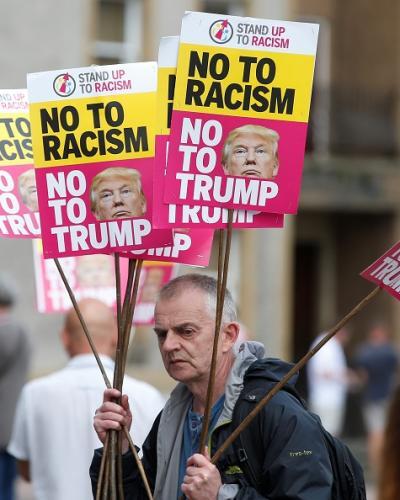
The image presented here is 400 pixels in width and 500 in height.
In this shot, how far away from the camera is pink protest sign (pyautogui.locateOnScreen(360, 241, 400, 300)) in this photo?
14.9ft

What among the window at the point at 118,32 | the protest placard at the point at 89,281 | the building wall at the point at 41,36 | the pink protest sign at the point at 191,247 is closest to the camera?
the pink protest sign at the point at 191,247

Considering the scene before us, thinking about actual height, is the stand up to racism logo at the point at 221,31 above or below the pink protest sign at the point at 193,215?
above

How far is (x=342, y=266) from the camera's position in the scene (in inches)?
906

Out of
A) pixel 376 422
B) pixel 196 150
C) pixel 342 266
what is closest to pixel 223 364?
pixel 196 150

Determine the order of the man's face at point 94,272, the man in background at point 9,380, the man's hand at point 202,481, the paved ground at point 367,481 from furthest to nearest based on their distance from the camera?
the paved ground at point 367,481
the man in background at point 9,380
the man's face at point 94,272
the man's hand at point 202,481

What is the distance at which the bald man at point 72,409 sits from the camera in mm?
6172

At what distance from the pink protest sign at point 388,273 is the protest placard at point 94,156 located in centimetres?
65

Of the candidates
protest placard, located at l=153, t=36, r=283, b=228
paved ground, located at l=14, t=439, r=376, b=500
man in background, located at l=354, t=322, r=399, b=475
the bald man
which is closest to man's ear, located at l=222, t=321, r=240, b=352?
protest placard, located at l=153, t=36, r=283, b=228

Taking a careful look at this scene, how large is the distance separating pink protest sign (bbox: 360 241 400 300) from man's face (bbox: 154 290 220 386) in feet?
1.69

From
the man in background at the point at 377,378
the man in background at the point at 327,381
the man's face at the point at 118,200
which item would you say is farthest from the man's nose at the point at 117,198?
the man in background at the point at 377,378

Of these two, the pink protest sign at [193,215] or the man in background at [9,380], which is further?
the man in background at [9,380]

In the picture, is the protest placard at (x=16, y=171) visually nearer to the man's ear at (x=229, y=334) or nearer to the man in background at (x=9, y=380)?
the man's ear at (x=229, y=334)

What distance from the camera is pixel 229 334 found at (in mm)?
4531

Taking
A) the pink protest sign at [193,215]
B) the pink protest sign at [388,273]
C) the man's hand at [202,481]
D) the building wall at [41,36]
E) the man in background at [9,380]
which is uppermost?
the building wall at [41,36]
